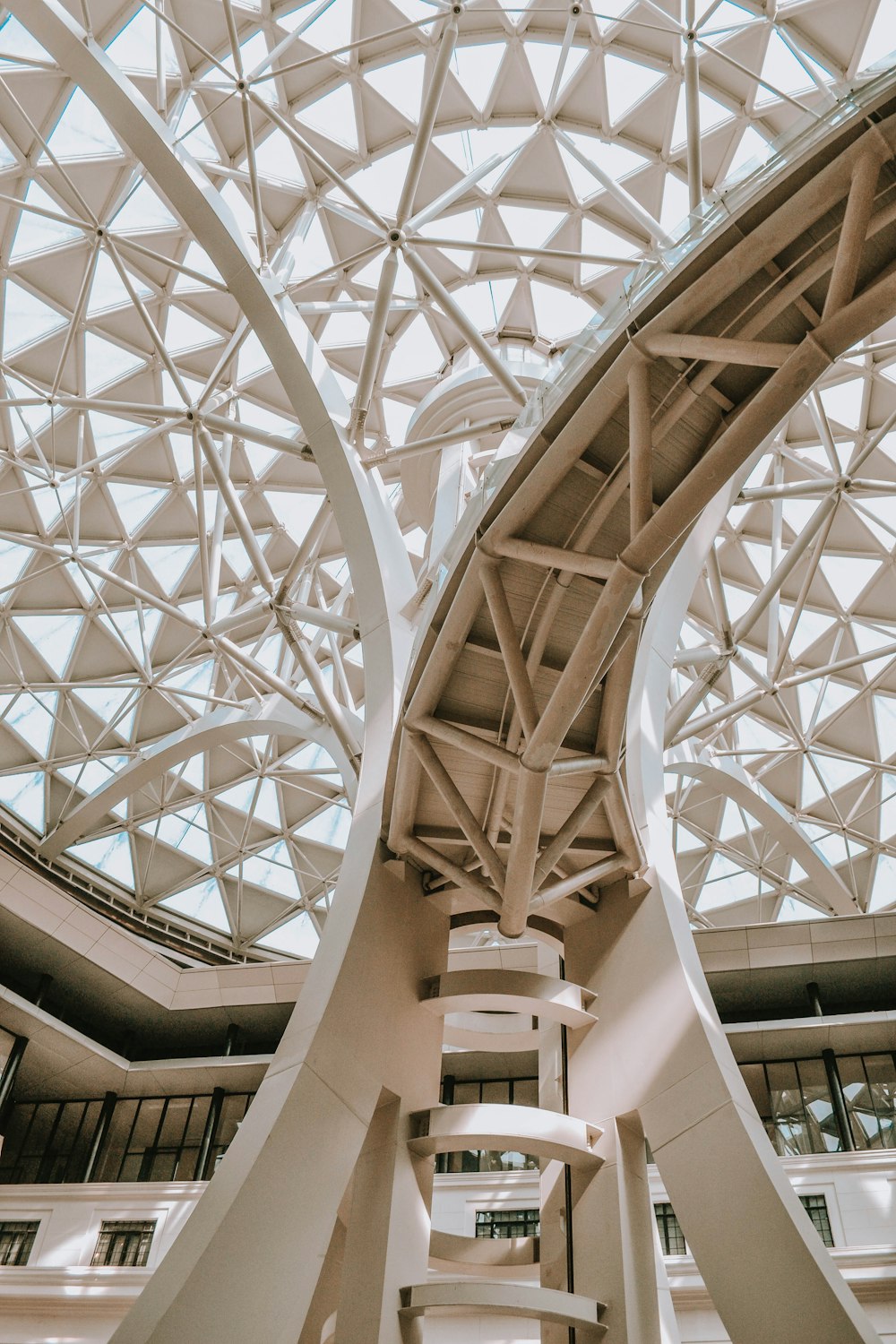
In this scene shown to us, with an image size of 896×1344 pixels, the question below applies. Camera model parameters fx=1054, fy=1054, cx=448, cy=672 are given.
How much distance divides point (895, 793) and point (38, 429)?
113ft

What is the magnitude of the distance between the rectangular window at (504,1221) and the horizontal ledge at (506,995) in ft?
52.9

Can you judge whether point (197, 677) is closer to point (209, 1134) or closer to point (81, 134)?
point (209, 1134)

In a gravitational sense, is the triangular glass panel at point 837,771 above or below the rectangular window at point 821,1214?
above

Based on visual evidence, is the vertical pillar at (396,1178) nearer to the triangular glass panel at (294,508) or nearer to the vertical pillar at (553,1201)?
the vertical pillar at (553,1201)

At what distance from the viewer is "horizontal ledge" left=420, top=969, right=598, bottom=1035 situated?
1909cm

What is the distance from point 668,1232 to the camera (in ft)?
106

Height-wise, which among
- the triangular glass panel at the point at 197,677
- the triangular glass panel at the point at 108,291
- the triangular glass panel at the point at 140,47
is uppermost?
the triangular glass panel at the point at 140,47

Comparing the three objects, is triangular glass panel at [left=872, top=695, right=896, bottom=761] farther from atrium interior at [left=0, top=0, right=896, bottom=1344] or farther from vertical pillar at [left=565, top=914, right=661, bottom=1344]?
vertical pillar at [left=565, top=914, right=661, bottom=1344]

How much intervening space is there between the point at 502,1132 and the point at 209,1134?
27071 mm

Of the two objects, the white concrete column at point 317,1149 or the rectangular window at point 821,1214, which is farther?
the rectangular window at point 821,1214

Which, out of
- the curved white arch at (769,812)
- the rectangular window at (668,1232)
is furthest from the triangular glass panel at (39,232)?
the rectangular window at (668,1232)

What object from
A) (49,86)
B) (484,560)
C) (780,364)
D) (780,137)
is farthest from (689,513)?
(49,86)

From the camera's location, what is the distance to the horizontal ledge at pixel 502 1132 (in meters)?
17.6

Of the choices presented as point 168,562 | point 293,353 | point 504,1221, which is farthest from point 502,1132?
point 168,562
